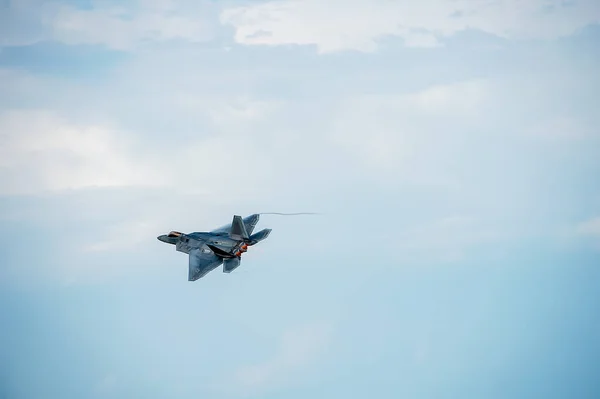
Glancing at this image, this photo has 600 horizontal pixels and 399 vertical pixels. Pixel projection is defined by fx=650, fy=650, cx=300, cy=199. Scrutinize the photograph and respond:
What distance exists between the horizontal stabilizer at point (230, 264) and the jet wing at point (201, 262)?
1420 millimetres

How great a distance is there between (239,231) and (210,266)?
32.1 ft

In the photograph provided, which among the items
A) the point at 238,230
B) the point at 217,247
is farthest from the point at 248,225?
the point at 217,247

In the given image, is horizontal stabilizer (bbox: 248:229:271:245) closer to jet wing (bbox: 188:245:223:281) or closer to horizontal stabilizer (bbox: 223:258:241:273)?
horizontal stabilizer (bbox: 223:258:241:273)

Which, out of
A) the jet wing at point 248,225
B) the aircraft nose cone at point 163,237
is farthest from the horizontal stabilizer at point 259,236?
the aircraft nose cone at point 163,237

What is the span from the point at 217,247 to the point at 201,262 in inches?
184

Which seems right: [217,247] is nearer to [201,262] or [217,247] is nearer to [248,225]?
[201,262]

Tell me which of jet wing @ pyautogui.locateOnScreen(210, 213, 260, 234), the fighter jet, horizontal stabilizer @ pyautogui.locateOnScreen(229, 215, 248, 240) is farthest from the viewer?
jet wing @ pyautogui.locateOnScreen(210, 213, 260, 234)

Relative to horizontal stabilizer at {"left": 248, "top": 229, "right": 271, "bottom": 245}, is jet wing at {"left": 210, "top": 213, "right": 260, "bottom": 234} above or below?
above

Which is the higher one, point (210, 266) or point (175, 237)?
point (175, 237)

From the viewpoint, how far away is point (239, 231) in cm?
14050

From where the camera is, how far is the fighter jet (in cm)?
13775

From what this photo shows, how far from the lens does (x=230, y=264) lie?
5448 inches

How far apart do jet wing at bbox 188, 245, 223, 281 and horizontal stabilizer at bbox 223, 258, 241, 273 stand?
1.42 metres

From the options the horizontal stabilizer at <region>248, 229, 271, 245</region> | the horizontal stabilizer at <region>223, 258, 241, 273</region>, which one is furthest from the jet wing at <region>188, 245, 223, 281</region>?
the horizontal stabilizer at <region>248, 229, 271, 245</region>
